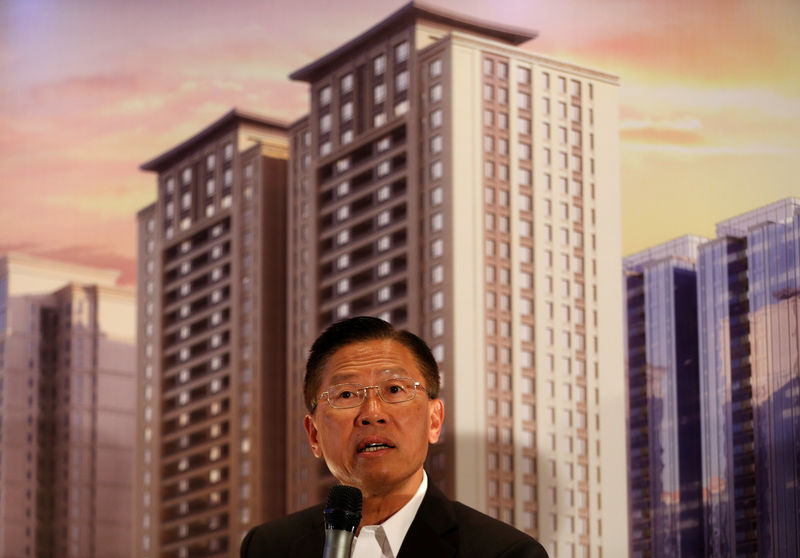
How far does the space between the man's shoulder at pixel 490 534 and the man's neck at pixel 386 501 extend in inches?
2.9

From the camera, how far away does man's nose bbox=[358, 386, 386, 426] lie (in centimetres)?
188

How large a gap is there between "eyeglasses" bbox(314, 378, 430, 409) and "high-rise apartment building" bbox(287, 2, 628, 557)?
7.17 metres

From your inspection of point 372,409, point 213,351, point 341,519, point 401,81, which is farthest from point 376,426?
point 213,351

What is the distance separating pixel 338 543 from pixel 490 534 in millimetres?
329

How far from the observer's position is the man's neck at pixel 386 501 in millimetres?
1893

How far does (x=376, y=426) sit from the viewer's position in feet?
6.17

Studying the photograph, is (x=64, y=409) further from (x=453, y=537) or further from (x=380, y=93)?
(x=453, y=537)

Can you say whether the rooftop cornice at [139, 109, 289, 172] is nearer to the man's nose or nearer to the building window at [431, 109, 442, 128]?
the building window at [431, 109, 442, 128]

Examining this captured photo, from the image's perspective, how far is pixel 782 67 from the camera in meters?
8.38

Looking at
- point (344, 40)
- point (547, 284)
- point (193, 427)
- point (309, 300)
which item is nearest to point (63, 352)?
point (193, 427)

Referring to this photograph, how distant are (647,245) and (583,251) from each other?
971 mm

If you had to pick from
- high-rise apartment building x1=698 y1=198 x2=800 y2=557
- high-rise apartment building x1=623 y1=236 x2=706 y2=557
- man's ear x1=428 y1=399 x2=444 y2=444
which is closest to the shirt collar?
man's ear x1=428 y1=399 x2=444 y2=444

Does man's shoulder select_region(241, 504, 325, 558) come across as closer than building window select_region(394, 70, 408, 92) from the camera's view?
Yes

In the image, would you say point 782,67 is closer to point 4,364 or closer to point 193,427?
point 193,427
